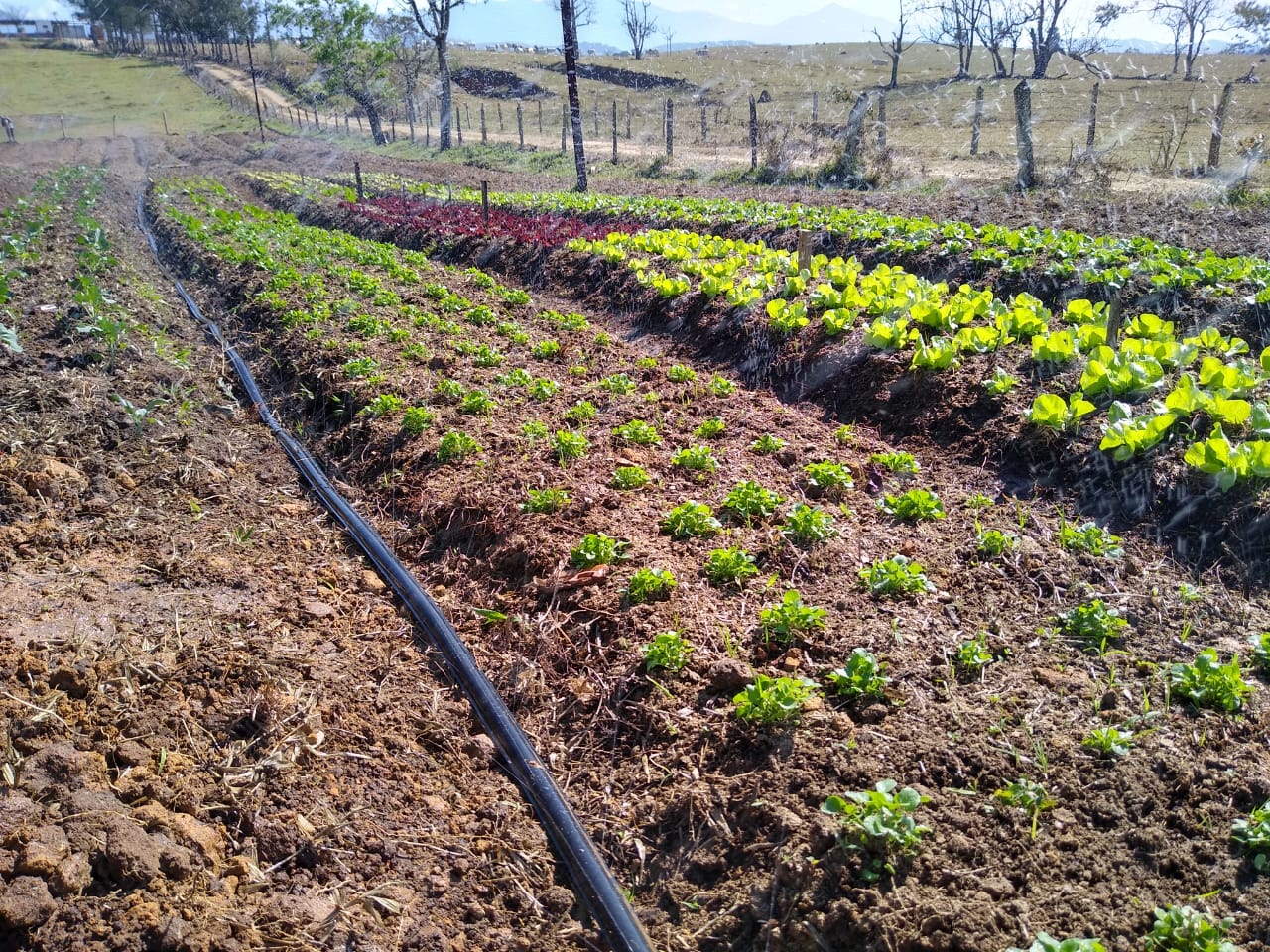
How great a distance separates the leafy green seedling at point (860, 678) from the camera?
3535 mm

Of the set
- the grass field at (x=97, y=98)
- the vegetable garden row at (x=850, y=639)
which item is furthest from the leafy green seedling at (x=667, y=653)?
the grass field at (x=97, y=98)

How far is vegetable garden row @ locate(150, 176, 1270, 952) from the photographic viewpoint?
2803 mm

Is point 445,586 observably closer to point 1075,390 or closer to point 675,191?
point 1075,390

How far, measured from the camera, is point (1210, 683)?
3.29 metres

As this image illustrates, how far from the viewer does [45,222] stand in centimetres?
1545

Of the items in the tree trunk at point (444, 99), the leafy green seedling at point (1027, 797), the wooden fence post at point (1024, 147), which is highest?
the tree trunk at point (444, 99)

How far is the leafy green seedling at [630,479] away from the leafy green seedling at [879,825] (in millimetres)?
2901

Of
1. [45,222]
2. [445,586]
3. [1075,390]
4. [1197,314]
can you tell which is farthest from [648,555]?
[45,222]

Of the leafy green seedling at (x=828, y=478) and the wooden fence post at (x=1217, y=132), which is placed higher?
the wooden fence post at (x=1217, y=132)

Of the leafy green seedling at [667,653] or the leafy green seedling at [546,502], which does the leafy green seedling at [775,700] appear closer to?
the leafy green seedling at [667,653]

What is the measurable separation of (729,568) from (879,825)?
179 centimetres

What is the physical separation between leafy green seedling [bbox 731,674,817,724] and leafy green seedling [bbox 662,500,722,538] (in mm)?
1421

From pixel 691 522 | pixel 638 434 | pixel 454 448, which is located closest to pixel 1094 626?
pixel 691 522

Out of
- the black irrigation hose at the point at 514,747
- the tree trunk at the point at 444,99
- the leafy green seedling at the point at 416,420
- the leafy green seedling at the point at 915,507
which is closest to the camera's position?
the black irrigation hose at the point at 514,747
